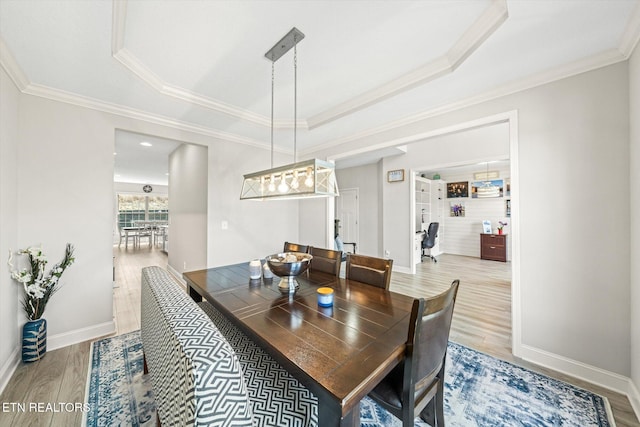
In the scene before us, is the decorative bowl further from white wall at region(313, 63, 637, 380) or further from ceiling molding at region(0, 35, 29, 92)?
ceiling molding at region(0, 35, 29, 92)

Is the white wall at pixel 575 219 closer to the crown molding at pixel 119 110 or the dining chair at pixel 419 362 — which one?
the dining chair at pixel 419 362

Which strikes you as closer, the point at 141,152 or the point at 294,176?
the point at 294,176

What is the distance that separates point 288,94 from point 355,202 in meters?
4.25

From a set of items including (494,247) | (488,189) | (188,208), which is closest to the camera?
(188,208)

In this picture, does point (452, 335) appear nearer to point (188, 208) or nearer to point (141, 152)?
point (188, 208)

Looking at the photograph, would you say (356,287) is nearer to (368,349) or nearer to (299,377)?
(368,349)

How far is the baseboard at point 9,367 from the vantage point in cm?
174

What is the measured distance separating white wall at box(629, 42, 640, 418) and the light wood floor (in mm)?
281

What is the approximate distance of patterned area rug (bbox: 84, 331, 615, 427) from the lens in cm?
150

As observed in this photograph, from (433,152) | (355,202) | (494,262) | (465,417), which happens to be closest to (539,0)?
(465,417)

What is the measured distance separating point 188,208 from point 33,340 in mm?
2527

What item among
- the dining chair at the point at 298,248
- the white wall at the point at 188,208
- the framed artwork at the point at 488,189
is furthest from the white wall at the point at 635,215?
the framed artwork at the point at 488,189

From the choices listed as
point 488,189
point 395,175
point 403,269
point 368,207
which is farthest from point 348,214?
point 488,189

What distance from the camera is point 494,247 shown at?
21.1ft
